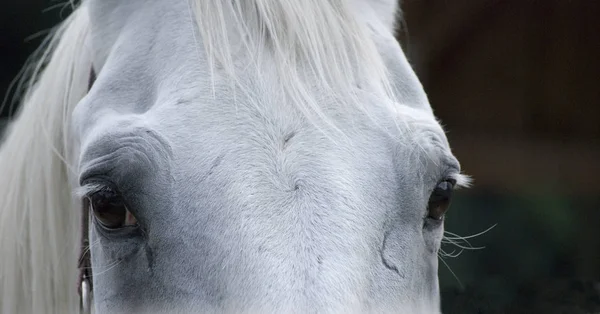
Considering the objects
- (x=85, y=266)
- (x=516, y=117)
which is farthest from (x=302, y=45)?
(x=516, y=117)

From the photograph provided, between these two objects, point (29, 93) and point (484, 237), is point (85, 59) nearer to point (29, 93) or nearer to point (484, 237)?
point (29, 93)

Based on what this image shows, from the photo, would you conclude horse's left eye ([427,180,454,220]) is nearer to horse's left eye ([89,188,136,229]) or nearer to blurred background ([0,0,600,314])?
horse's left eye ([89,188,136,229])

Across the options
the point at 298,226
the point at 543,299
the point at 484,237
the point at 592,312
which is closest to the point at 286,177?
the point at 298,226

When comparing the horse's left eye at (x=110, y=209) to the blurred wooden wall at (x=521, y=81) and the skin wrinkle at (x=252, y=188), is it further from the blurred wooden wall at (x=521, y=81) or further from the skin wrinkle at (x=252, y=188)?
the blurred wooden wall at (x=521, y=81)

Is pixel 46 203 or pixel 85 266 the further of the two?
pixel 46 203

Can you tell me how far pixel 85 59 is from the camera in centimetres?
127

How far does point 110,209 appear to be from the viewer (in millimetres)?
962

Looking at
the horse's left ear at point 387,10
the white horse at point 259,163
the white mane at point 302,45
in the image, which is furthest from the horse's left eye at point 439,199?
the horse's left ear at point 387,10

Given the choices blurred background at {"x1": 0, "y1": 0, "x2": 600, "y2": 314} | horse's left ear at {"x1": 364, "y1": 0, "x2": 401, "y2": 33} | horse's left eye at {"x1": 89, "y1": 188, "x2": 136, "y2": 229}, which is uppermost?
horse's left ear at {"x1": 364, "y1": 0, "x2": 401, "y2": 33}

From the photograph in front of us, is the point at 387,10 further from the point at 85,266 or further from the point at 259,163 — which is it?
the point at 85,266

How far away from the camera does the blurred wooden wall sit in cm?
206

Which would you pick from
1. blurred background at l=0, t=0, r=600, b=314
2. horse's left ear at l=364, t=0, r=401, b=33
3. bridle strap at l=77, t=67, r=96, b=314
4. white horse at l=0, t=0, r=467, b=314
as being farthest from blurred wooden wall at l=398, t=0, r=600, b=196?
bridle strap at l=77, t=67, r=96, b=314

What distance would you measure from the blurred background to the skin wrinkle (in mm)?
898

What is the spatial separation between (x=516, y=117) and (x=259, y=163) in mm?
1643
